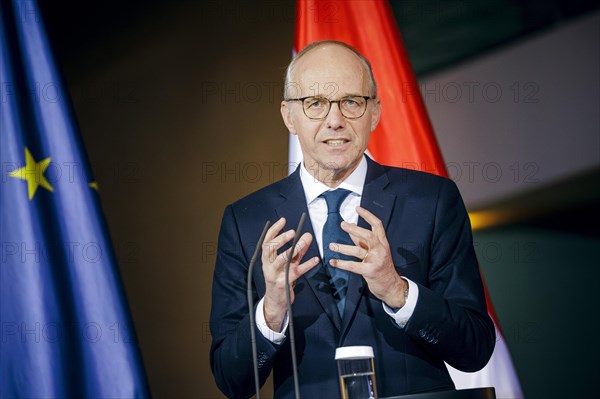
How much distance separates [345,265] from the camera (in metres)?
1.93

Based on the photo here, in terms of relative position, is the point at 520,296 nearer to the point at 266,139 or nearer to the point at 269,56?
the point at 266,139

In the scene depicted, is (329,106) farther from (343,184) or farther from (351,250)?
(351,250)

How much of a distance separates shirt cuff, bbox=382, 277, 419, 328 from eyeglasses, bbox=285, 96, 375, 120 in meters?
0.68

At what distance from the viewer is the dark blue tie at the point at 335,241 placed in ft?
7.46

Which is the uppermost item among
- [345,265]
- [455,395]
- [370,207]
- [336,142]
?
[336,142]

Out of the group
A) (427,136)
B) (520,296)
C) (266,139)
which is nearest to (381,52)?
(427,136)

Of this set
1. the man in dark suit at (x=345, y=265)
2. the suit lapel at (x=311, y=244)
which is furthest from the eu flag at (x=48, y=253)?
the suit lapel at (x=311, y=244)

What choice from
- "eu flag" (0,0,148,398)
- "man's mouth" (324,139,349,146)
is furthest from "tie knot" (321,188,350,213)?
"eu flag" (0,0,148,398)

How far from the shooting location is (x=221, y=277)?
7.99 ft

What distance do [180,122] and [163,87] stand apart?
0.64 feet

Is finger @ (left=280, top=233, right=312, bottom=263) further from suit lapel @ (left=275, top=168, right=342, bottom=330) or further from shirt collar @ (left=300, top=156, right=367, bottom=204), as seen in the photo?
shirt collar @ (left=300, top=156, right=367, bottom=204)

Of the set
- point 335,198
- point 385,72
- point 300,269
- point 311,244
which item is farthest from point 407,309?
point 385,72

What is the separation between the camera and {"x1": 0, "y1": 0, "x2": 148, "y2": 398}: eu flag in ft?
9.93

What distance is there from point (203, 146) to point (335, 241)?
1518mm
